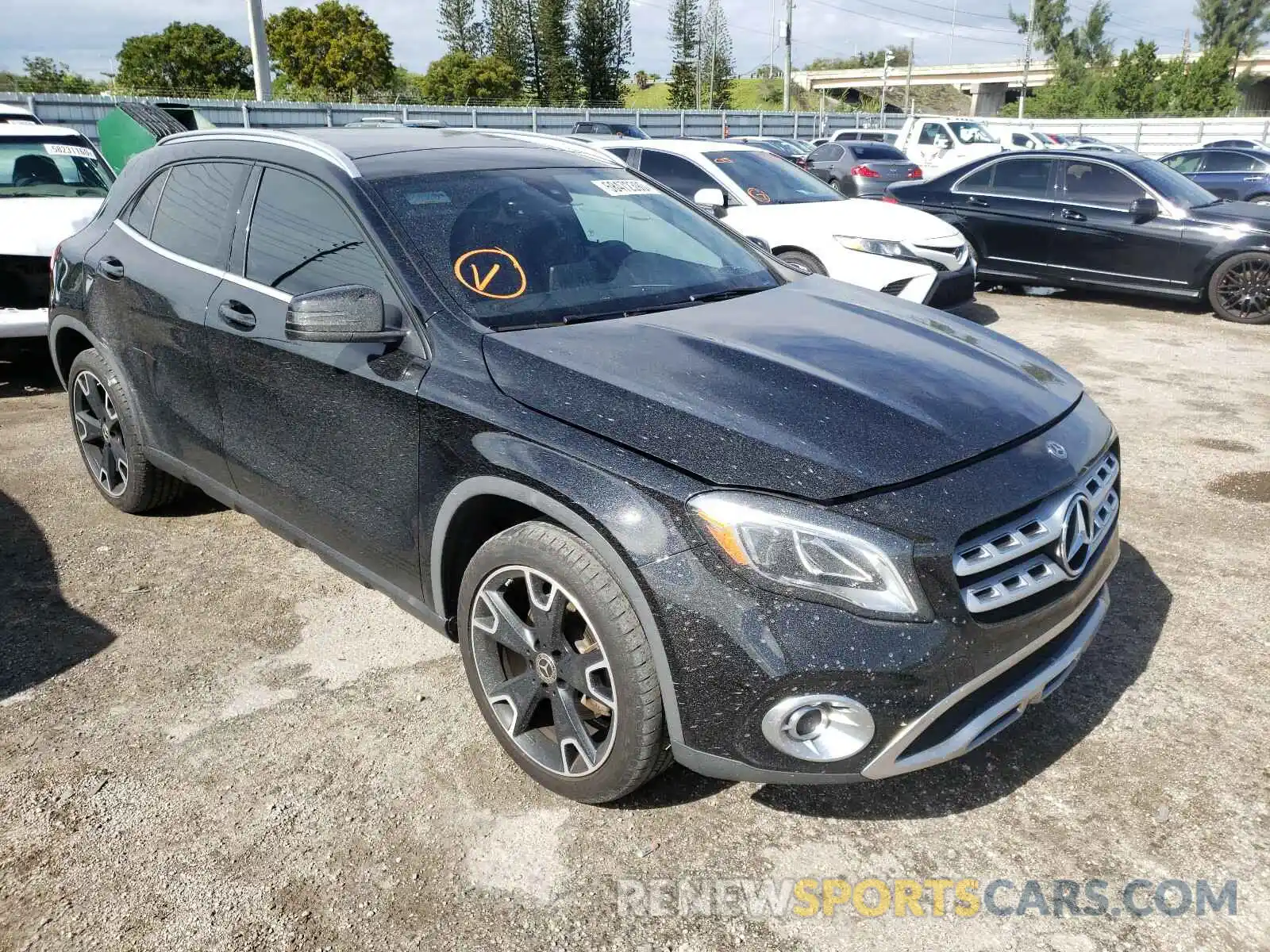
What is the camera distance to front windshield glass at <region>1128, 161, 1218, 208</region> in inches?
371

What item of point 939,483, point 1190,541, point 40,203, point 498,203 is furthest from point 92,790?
point 40,203

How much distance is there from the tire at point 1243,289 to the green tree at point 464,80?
63.1 m

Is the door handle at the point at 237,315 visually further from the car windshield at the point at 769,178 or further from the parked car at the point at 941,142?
the parked car at the point at 941,142

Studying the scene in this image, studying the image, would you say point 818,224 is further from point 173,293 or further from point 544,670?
point 544,670

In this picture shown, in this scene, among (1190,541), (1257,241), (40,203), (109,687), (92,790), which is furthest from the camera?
(1257,241)

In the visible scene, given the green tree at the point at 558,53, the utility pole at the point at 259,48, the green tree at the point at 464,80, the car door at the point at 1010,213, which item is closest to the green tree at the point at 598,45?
the green tree at the point at 558,53

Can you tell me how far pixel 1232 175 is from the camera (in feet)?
52.5

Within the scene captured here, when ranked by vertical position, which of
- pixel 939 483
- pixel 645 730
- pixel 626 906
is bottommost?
pixel 626 906

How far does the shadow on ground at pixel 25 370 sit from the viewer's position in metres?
6.60

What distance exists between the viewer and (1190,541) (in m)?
4.32

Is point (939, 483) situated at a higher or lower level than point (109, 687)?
higher

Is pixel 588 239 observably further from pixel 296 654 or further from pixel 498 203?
pixel 296 654

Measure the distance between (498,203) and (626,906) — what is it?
→ 2.15 m

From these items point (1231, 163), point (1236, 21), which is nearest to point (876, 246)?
point (1231, 163)
